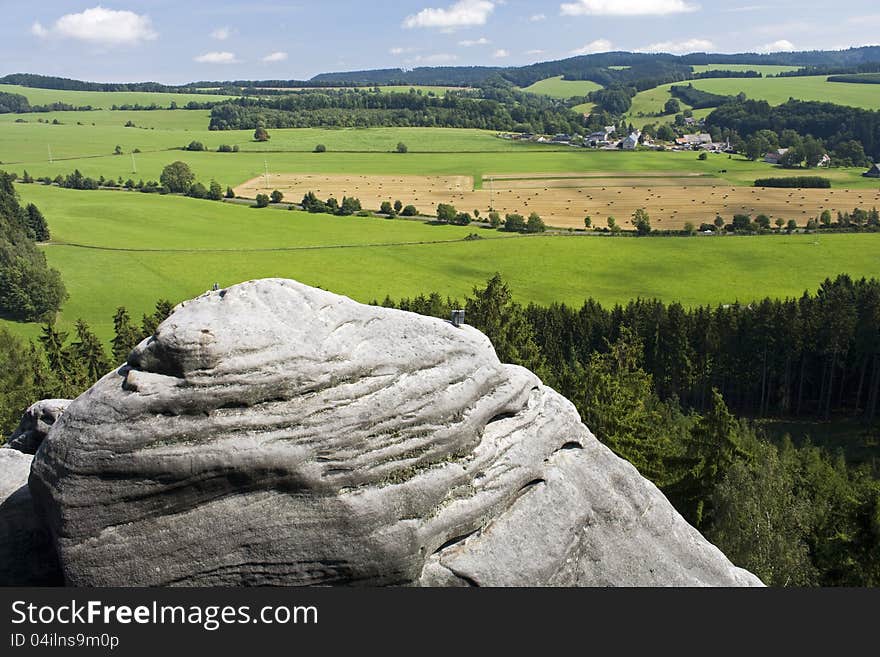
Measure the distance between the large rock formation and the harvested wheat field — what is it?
120 m

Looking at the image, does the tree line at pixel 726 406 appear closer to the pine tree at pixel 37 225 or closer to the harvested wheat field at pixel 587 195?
the harvested wheat field at pixel 587 195

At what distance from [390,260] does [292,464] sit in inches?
3782

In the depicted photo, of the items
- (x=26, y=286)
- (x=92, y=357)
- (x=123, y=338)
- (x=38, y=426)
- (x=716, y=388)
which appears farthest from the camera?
(x=26, y=286)

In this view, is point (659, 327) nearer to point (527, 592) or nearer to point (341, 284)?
point (341, 284)

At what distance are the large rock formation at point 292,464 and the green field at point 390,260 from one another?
73059 millimetres

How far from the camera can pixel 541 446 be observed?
69.8 ft

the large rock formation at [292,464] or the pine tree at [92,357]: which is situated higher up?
the large rock formation at [292,464]

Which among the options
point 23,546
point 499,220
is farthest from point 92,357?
point 499,220

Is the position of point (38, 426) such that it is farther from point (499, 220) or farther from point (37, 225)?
point (499, 220)

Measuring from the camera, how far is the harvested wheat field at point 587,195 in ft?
470

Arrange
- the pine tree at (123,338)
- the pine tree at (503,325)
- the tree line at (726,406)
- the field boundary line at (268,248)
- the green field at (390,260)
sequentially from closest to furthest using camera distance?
1. the tree line at (726,406)
2. the pine tree at (503,325)
3. the pine tree at (123,338)
4. the green field at (390,260)
5. the field boundary line at (268,248)

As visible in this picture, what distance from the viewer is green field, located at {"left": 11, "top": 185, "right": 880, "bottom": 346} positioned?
97.1 m

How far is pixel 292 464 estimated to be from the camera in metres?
17.2

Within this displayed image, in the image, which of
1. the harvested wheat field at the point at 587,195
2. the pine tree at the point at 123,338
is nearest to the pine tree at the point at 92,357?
the pine tree at the point at 123,338
